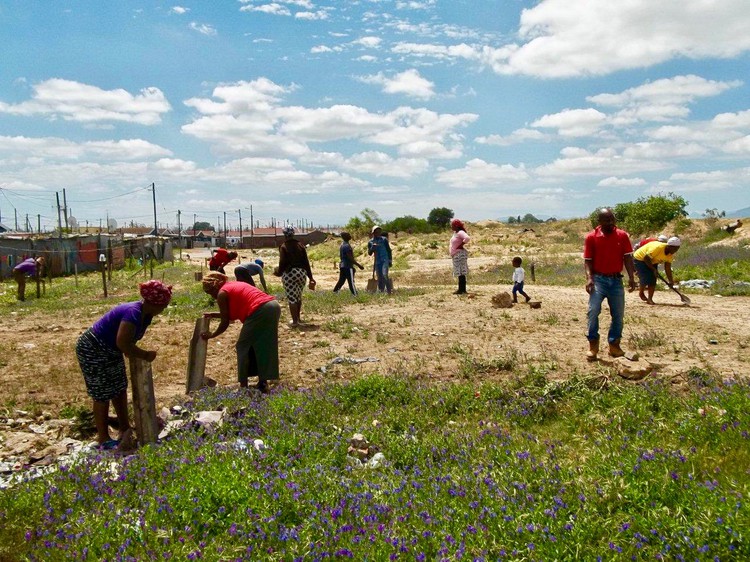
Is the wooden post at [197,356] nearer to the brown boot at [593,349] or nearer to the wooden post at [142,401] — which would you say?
the wooden post at [142,401]

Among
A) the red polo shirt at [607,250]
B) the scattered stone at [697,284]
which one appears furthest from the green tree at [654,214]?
the red polo shirt at [607,250]

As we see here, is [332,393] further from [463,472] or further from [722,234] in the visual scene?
[722,234]

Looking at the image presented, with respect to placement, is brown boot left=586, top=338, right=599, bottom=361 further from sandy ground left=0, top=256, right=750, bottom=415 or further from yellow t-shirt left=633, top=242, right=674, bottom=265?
yellow t-shirt left=633, top=242, right=674, bottom=265

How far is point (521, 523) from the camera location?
297 cm

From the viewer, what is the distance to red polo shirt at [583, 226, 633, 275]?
6.68 meters

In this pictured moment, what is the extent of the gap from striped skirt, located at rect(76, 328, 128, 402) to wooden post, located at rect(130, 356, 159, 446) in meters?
0.35

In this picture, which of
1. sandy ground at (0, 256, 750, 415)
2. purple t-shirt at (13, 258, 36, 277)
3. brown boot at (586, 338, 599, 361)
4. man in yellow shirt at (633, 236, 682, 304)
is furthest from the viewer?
purple t-shirt at (13, 258, 36, 277)

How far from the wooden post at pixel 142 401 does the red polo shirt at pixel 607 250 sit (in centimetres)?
468

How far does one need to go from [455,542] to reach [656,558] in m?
0.89

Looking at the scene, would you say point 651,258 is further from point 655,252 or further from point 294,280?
point 294,280

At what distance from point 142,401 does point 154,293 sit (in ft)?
2.83

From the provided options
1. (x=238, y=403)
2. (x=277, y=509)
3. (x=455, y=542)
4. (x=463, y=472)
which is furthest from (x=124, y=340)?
(x=455, y=542)

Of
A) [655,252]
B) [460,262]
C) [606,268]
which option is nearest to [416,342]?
[606,268]

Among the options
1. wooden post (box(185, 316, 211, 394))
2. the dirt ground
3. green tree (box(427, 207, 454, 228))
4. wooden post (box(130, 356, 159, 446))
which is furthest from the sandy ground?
green tree (box(427, 207, 454, 228))
